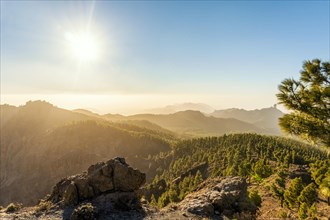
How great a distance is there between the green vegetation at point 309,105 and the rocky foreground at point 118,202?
17.3 metres

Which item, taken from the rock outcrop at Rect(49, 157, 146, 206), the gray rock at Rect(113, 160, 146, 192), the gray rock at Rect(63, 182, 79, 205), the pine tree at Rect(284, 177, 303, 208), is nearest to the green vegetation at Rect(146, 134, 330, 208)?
the pine tree at Rect(284, 177, 303, 208)

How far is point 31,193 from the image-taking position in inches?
5758

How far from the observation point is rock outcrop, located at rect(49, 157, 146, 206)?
115ft

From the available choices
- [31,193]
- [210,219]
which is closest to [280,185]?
[210,219]

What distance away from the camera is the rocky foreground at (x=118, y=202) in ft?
106

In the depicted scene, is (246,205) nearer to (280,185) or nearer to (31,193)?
(280,185)

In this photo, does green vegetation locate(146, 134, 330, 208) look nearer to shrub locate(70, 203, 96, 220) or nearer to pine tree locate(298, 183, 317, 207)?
pine tree locate(298, 183, 317, 207)

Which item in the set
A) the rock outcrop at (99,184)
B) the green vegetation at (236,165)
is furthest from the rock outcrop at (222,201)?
the green vegetation at (236,165)

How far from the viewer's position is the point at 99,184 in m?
36.2

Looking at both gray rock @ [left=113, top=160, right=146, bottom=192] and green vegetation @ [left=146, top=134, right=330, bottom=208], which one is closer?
gray rock @ [left=113, top=160, right=146, bottom=192]

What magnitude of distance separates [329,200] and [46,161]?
16482 centimetres

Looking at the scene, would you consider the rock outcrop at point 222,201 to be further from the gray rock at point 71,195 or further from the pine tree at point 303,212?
the gray rock at point 71,195

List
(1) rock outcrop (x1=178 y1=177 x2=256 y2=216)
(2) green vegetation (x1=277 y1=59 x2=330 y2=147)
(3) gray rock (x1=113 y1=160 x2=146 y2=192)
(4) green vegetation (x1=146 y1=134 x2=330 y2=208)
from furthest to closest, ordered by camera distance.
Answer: (4) green vegetation (x1=146 y1=134 x2=330 y2=208) < (3) gray rock (x1=113 y1=160 x2=146 y2=192) < (1) rock outcrop (x1=178 y1=177 x2=256 y2=216) < (2) green vegetation (x1=277 y1=59 x2=330 y2=147)

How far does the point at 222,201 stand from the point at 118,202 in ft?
43.2
